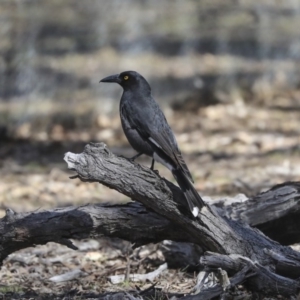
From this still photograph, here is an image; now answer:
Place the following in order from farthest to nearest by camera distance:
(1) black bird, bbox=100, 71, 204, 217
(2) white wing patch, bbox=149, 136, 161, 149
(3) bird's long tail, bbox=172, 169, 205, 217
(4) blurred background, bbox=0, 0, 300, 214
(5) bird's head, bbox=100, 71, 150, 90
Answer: (4) blurred background, bbox=0, 0, 300, 214 < (5) bird's head, bbox=100, 71, 150, 90 < (2) white wing patch, bbox=149, 136, 161, 149 < (1) black bird, bbox=100, 71, 204, 217 < (3) bird's long tail, bbox=172, 169, 205, 217

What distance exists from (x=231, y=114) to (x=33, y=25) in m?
3.39

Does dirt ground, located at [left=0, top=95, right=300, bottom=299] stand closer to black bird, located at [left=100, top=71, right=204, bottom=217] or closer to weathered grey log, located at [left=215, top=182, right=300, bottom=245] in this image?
weathered grey log, located at [left=215, top=182, right=300, bottom=245]

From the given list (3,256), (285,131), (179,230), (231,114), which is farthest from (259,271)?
(231,114)

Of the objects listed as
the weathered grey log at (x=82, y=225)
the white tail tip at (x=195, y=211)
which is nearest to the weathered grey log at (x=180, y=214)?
the white tail tip at (x=195, y=211)

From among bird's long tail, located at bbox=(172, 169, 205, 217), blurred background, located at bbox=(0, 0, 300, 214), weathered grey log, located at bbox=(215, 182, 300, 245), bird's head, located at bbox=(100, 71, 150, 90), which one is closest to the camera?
bird's long tail, located at bbox=(172, 169, 205, 217)

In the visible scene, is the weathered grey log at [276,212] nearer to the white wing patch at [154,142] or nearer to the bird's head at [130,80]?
the white wing patch at [154,142]

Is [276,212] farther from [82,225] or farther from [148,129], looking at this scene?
[82,225]

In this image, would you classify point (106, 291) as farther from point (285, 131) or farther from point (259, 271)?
point (285, 131)

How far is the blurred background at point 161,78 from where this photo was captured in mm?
9812

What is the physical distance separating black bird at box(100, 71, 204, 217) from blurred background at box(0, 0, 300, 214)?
11.0ft

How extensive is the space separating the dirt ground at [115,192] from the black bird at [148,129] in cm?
93

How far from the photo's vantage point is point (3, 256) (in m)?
5.02

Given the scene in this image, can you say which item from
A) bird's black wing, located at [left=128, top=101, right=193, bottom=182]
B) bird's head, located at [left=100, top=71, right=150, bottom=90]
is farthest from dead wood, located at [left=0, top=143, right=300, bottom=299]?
bird's head, located at [left=100, top=71, right=150, bottom=90]

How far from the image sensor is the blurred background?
9.81 m
